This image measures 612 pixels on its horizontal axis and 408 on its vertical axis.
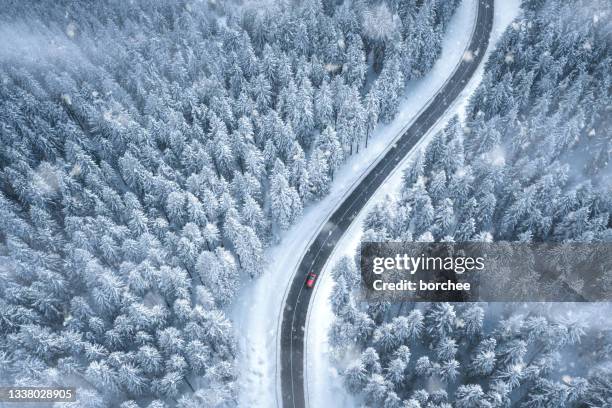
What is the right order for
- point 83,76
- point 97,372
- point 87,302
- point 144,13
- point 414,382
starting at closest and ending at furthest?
1. point 97,372
2. point 414,382
3. point 87,302
4. point 83,76
5. point 144,13

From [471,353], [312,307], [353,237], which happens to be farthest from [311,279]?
[471,353]

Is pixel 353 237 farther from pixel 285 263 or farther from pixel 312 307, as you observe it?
pixel 312 307

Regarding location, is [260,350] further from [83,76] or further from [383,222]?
[83,76]

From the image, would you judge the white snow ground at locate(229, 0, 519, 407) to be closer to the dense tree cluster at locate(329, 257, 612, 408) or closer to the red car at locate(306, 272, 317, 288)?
the red car at locate(306, 272, 317, 288)

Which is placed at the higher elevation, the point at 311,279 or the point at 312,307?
the point at 311,279

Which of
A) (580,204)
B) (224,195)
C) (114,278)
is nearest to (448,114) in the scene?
(580,204)

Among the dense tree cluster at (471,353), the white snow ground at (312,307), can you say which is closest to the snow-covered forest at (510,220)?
the dense tree cluster at (471,353)

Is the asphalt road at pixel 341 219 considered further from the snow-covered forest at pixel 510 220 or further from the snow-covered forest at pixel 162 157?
the snow-covered forest at pixel 510 220
